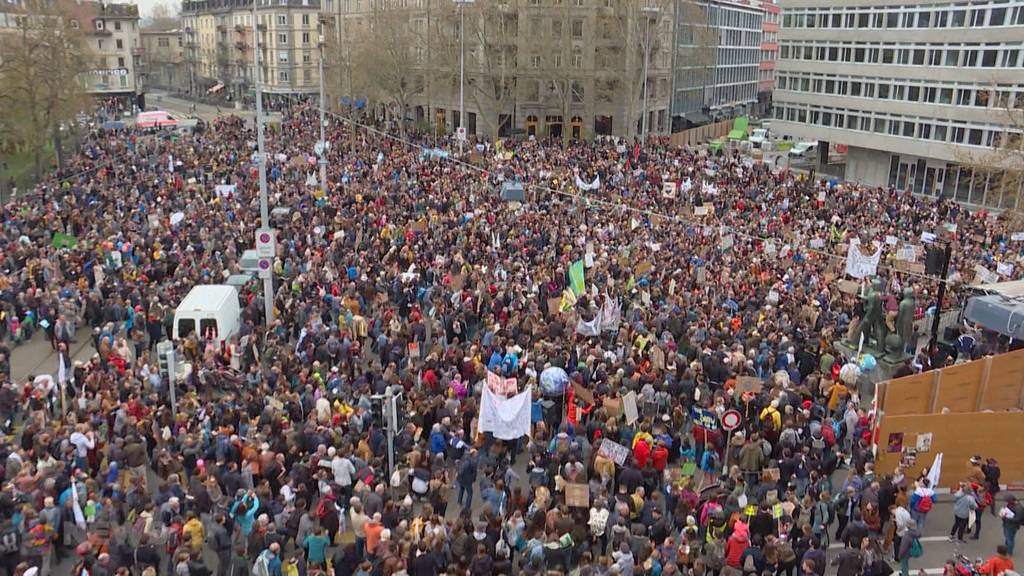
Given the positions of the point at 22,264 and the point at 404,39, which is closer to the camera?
the point at 22,264

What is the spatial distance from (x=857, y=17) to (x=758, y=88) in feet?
189

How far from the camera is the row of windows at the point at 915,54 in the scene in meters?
42.2

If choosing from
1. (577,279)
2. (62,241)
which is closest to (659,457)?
(577,279)

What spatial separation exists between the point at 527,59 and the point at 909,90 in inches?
978

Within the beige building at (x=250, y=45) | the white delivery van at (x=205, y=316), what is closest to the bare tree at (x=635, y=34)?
the white delivery van at (x=205, y=316)

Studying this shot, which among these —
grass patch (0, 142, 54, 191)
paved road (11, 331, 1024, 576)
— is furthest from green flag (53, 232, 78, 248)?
grass patch (0, 142, 54, 191)

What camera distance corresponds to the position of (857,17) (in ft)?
168

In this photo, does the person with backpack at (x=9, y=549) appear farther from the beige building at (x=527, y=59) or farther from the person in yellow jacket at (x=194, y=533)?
the beige building at (x=527, y=59)

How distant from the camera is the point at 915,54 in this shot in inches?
1870

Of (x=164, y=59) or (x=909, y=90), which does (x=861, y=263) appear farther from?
(x=164, y=59)

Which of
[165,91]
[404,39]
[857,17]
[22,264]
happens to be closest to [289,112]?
[404,39]

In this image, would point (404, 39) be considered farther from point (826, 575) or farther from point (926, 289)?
point (826, 575)

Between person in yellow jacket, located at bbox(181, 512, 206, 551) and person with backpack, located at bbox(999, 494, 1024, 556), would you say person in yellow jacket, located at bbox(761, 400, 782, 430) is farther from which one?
person in yellow jacket, located at bbox(181, 512, 206, 551)

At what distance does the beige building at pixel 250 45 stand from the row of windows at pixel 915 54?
5613 centimetres
